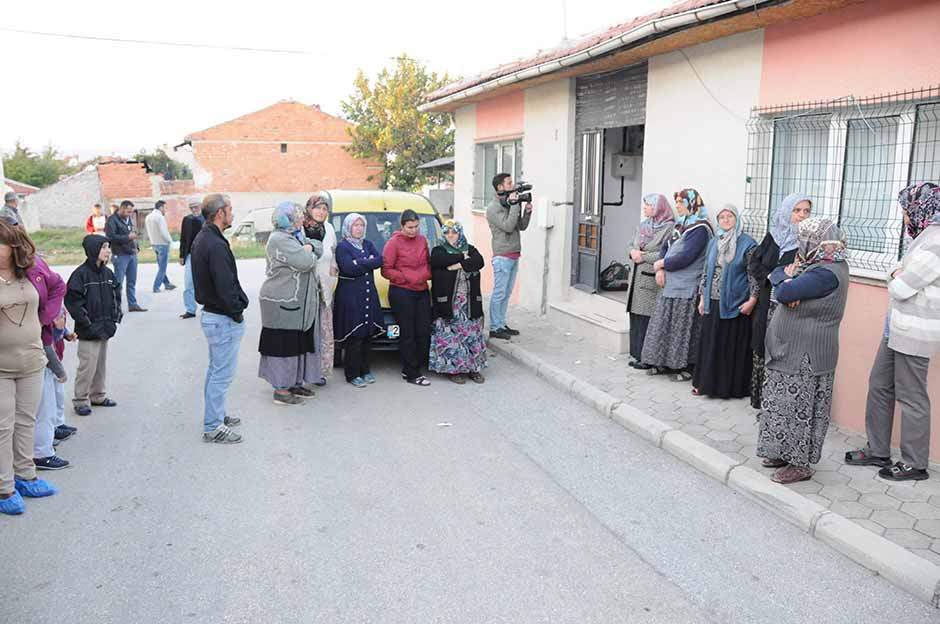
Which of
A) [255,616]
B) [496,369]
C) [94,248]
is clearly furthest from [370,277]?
[255,616]

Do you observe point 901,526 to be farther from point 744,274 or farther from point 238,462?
point 238,462

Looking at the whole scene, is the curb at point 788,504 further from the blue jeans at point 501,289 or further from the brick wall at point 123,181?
the brick wall at point 123,181

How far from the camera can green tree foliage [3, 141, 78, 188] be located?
55.3 metres

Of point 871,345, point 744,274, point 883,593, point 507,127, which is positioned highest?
point 507,127

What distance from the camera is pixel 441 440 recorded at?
6.11m

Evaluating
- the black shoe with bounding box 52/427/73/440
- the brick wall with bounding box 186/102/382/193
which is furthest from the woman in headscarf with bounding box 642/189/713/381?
the brick wall with bounding box 186/102/382/193

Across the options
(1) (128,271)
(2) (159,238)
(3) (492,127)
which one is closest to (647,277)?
(3) (492,127)

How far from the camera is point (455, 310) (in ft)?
25.8

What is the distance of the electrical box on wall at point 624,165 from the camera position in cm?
1059

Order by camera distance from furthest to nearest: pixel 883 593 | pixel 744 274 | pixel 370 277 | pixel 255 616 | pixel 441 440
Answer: pixel 370 277 < pixel 744 274 < pixel 441 440 < pixel 883 593 < pixel 255 616

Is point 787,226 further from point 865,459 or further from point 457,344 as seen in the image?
point 457,344

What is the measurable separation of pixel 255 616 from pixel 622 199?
874cm

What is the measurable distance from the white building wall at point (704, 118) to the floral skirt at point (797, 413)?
2869 mm

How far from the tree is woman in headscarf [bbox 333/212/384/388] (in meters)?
32.0
